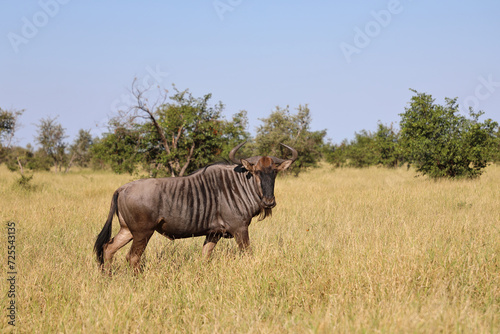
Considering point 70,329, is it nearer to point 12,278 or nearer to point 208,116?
point 12,278

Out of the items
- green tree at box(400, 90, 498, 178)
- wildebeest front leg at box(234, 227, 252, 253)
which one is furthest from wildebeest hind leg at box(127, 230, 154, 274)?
green tree at box(400, 90, 498, 178)

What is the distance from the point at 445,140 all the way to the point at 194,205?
44.7 ft

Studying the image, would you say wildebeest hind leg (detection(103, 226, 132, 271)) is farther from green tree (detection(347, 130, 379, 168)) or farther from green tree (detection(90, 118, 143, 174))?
green tree (detection(347, 130, 379, 168))

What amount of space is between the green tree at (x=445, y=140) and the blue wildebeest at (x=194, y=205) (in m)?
12.3

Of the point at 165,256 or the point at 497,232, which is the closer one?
the point at 165,256

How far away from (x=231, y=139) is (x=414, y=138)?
7766 mm

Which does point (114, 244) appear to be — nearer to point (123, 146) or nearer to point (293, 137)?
point (123, 146)

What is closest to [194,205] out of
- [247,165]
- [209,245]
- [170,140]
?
[209,245]

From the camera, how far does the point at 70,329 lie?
3.36 m

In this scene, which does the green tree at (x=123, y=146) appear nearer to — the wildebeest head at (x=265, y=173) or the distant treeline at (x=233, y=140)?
the distant treeline at (x=233, y=140)

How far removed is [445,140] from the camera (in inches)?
611

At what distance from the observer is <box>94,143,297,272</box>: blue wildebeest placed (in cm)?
462

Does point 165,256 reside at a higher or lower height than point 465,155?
lower

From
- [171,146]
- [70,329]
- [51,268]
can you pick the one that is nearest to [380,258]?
[70,329]
